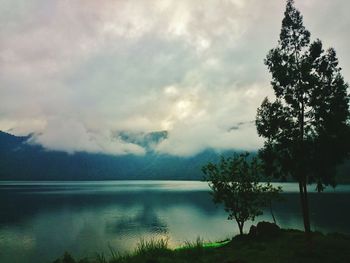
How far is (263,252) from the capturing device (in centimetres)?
3328

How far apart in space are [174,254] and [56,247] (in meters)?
47.5

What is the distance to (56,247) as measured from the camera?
70875mm

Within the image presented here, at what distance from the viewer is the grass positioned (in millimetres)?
29562

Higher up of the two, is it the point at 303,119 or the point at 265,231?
the point at 303,119

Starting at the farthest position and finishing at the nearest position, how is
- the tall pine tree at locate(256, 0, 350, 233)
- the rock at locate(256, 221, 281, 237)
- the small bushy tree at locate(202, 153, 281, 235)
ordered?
the small bushy tree at locate(202, 153, 281, 235)
the rock at locate(256, 221, 281, 237)
the tall pine tree at locate(256, 0, 350, 233)

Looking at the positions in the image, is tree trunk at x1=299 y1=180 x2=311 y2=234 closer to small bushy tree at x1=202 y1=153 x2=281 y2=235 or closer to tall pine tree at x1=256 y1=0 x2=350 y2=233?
tall pine tree at x1=256 y1=0 x2=350 y2=233

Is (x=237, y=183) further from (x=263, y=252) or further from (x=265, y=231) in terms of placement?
(x=263, y=252)

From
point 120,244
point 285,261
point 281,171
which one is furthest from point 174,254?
point 120,244

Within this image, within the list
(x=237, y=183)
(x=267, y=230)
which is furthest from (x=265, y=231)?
(x=237, y=183)

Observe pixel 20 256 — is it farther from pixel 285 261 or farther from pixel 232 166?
pixel 285 261

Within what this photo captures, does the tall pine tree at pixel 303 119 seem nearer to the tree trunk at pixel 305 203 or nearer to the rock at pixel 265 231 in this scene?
the tree trunk at pixel 305 203

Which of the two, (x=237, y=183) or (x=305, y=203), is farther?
(x=237, y=183)

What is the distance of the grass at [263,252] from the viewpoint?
97.0 ft

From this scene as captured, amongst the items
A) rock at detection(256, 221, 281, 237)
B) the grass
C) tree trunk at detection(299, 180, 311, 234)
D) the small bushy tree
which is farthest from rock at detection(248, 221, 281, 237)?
tree trunk at detection(299, 180, 311, 234)
